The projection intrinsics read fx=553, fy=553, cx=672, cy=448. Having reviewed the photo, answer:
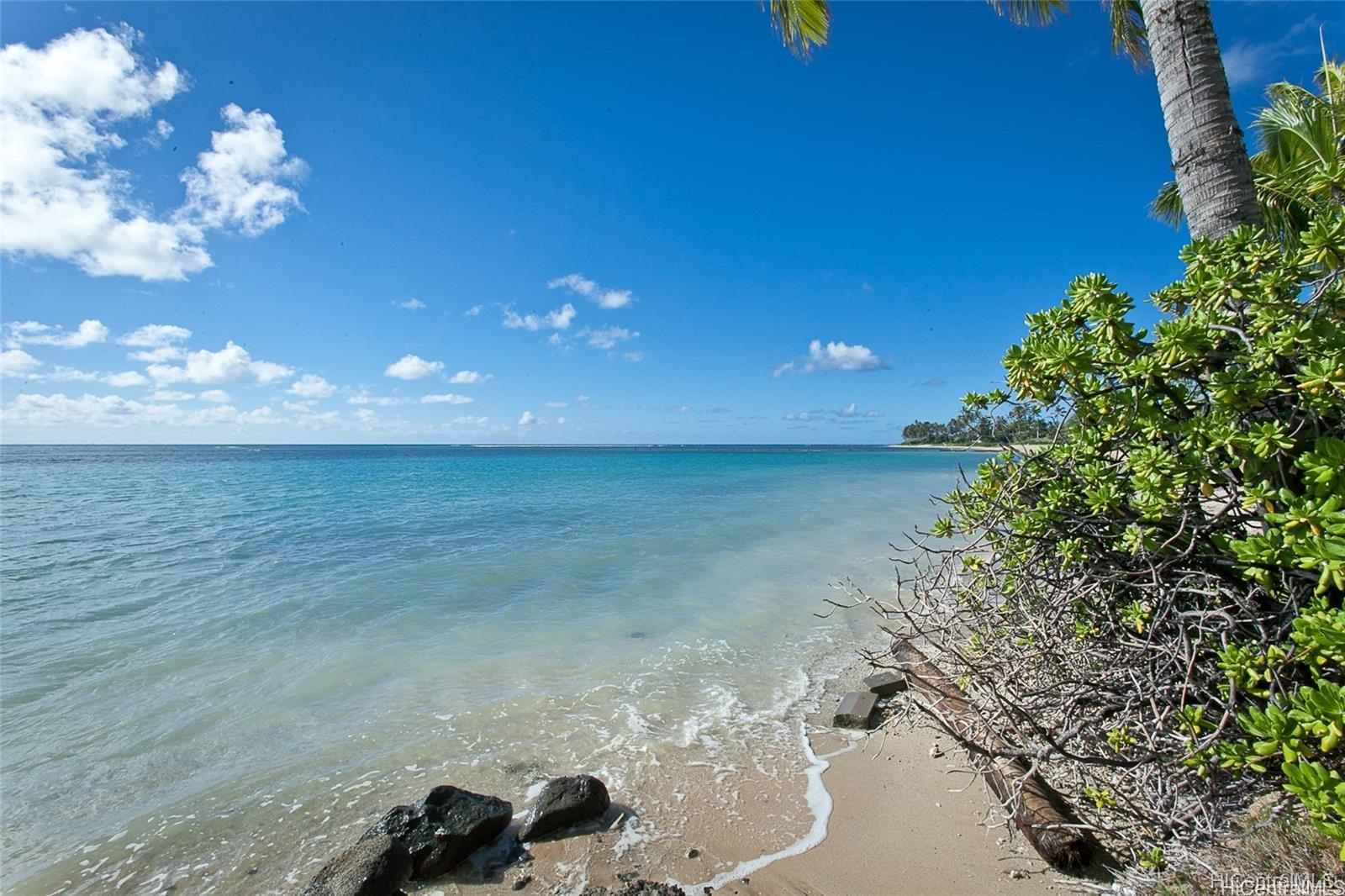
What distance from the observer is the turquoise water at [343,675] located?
4.22m

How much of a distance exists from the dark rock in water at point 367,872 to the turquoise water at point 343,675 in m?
0.68

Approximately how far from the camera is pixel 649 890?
3.09 meters

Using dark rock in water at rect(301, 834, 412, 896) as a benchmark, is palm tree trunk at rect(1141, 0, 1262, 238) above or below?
above

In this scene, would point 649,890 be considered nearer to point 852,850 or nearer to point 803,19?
point 852,850

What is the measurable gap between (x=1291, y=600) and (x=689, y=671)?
17.8 ft

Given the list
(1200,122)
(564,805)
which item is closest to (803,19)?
(1200,122)

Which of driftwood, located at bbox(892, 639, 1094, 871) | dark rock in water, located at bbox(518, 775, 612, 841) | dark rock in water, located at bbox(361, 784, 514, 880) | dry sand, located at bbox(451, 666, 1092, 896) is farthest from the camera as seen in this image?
dark rock in water, located at bbox(518, 775, 612, 841)

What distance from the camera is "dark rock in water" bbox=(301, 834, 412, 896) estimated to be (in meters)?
3.13

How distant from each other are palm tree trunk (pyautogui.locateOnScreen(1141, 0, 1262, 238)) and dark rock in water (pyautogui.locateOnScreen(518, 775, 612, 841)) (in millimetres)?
5503

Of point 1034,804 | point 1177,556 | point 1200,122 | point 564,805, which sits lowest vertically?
point 564,805

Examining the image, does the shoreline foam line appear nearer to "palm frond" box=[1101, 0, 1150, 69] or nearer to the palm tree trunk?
the palm tree trunk

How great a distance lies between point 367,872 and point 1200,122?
697 centimetres

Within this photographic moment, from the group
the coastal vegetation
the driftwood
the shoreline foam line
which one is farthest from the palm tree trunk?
the shoreline foam line

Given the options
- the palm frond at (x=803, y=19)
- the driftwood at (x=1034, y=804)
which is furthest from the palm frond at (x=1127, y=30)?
the driftwood at (x=1034, y=804)
